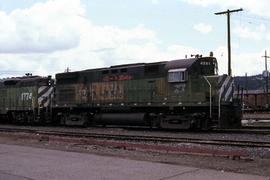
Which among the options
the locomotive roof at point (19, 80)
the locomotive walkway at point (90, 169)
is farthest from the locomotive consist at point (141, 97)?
the locomotive walkway at point (90, 169)

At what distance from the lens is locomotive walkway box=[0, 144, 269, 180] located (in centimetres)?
654

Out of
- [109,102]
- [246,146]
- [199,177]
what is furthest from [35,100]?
[199,177]

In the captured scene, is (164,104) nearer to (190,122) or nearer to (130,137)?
(190,122)

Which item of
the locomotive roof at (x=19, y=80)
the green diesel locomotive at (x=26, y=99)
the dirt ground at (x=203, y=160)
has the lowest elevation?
the dirt ground at (x=203, y=160)

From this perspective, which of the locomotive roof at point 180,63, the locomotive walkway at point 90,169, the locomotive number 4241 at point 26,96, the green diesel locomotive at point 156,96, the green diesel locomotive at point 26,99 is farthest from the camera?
the locomotive number 4241 at point 26,96

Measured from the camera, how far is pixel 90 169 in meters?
7.30

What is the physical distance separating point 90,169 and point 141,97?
475 inches

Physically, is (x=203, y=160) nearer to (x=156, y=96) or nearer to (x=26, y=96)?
(x=156, y=96)

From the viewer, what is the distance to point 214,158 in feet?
29.4

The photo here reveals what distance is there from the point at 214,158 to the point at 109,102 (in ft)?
40.3

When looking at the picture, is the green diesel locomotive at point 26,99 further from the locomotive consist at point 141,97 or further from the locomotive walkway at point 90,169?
the locomotive walkway at point 90,169

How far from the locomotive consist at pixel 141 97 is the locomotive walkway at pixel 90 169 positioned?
9338 mm

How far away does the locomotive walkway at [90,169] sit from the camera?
6.54 meters

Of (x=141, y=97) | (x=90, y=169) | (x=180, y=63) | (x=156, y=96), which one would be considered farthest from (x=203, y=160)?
(x=141, y=97)
